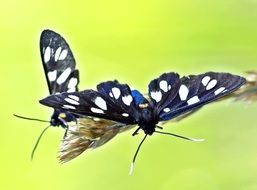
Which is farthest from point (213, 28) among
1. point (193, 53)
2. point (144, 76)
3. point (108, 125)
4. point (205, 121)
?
point (108, 125)

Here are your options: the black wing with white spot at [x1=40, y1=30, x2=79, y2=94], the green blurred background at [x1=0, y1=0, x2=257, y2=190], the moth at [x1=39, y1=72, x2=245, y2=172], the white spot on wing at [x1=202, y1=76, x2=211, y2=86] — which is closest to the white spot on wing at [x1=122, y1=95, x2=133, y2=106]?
the moth at [x1=39, y1=72, x2=245, y2=172]

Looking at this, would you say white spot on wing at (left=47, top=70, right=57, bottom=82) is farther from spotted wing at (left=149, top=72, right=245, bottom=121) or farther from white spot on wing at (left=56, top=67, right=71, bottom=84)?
spotted wing at (left=149, top=72, right=245, bottom=121)

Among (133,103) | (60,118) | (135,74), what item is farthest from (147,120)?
(135,74)

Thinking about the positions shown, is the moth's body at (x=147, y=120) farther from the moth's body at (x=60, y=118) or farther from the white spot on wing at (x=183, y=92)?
the moth's body at (x=60, y=118)

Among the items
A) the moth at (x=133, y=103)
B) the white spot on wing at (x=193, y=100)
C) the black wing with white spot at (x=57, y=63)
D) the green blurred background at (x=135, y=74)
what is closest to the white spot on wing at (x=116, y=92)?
the moth at (x=133, y=103)

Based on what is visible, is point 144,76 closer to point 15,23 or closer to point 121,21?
point 121,21

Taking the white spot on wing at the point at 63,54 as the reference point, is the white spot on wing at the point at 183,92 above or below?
below
